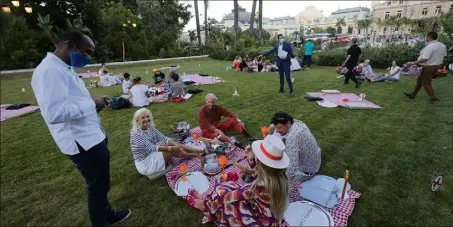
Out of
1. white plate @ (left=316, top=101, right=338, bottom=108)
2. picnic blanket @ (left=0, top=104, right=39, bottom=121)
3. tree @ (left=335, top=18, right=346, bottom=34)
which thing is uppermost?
tree @ (left=335, top=18, right=346, bottom=34)

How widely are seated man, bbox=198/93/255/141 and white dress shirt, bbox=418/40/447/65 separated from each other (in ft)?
18.0

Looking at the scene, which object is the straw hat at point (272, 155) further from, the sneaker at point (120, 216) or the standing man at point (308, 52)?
the standing man at point (308, 52)

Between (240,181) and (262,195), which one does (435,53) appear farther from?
(262,195)

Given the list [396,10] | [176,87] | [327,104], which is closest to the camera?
[327,104]

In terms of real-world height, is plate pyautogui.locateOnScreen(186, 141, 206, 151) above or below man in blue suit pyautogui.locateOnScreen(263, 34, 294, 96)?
below

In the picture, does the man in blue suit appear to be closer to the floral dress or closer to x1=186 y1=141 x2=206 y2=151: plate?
x1=186 y1=141 x2=206 y2=151: plate

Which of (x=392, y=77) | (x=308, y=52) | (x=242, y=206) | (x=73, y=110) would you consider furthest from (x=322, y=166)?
(x=308, y=52)

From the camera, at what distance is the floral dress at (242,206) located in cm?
221

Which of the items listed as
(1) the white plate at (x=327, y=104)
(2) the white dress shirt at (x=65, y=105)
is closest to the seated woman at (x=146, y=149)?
(2) the white dress shirt at (x=65, y=105)

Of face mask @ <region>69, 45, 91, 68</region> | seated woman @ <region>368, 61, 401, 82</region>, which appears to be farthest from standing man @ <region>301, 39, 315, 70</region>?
face mask @ <region>69, 45, 91, 68</region>

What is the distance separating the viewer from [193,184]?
3.38 metres

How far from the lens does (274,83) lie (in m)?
10.3

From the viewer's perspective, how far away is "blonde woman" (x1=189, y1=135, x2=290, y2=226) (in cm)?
211

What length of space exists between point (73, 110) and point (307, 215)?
2564 mm
